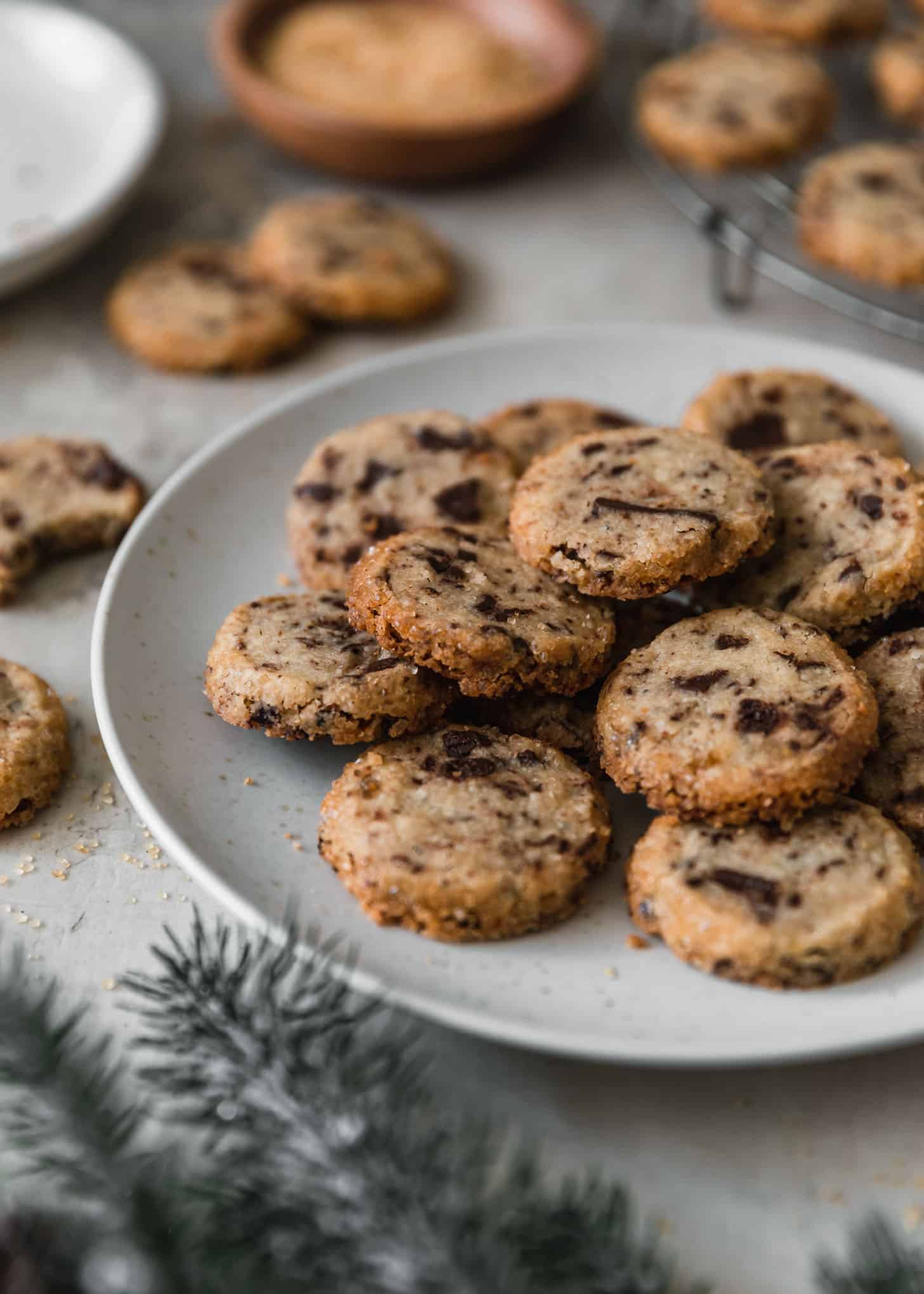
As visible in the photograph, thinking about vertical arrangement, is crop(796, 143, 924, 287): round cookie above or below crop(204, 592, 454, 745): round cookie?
above

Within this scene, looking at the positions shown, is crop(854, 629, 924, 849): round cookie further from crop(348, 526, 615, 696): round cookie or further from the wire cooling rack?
the wire cooling rack

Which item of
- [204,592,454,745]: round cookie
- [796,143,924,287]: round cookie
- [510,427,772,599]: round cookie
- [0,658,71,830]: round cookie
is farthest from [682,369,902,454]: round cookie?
[0,658,71,830]: round cookie

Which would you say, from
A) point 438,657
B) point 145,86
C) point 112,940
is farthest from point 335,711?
point 145,86

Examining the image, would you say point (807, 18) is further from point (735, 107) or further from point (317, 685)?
point (317, 685)

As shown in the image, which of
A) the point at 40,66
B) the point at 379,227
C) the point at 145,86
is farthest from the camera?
the point at 40,66

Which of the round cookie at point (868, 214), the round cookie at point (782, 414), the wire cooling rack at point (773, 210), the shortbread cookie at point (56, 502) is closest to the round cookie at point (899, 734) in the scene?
the round cookie at point (782, 414)

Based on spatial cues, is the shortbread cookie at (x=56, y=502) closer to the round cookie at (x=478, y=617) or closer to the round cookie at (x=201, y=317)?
the round cookie at (x=201, y=317)

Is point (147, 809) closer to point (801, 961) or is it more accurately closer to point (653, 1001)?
point (653, 1001)
